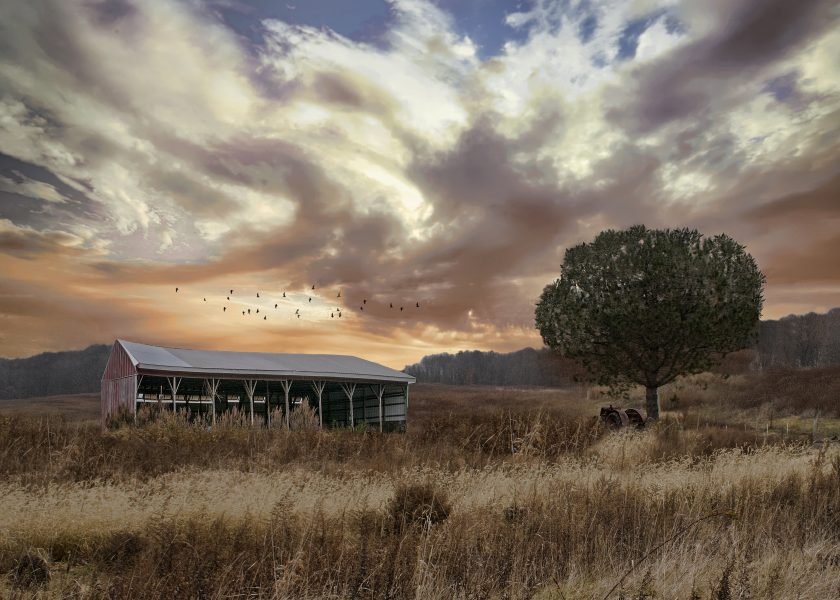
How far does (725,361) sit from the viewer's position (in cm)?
6444

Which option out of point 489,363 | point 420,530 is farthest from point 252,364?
point 489,363

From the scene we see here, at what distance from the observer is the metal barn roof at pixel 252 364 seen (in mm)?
29359

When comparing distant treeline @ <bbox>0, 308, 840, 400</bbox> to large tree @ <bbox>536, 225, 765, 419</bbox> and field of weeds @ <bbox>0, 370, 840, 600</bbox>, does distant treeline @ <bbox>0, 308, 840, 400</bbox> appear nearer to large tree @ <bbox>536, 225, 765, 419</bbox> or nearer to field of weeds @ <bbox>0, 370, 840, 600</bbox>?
large tree @ <bbox>536, 225, 765, 419</bbox>

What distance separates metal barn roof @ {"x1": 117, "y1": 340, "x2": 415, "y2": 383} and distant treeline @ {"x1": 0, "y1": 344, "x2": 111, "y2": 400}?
114 meters

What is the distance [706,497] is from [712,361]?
23.1m

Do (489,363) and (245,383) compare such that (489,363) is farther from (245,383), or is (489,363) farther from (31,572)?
(31,572)

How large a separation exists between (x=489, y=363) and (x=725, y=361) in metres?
91.7

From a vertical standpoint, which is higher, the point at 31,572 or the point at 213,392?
the point at 213,392

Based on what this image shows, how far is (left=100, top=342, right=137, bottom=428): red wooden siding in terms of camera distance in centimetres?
2879

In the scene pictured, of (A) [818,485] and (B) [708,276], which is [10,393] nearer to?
(B) [708,276]

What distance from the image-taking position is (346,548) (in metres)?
6.94

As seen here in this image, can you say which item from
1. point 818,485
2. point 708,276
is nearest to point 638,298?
point 708,276

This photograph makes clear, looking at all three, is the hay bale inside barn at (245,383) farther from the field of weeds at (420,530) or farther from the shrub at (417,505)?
the shrub at (417,505)

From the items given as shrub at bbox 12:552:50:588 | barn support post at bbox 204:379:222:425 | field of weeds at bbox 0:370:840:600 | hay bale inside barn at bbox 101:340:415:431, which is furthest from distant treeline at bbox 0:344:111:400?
shrub at bbox 12:552:50:588
